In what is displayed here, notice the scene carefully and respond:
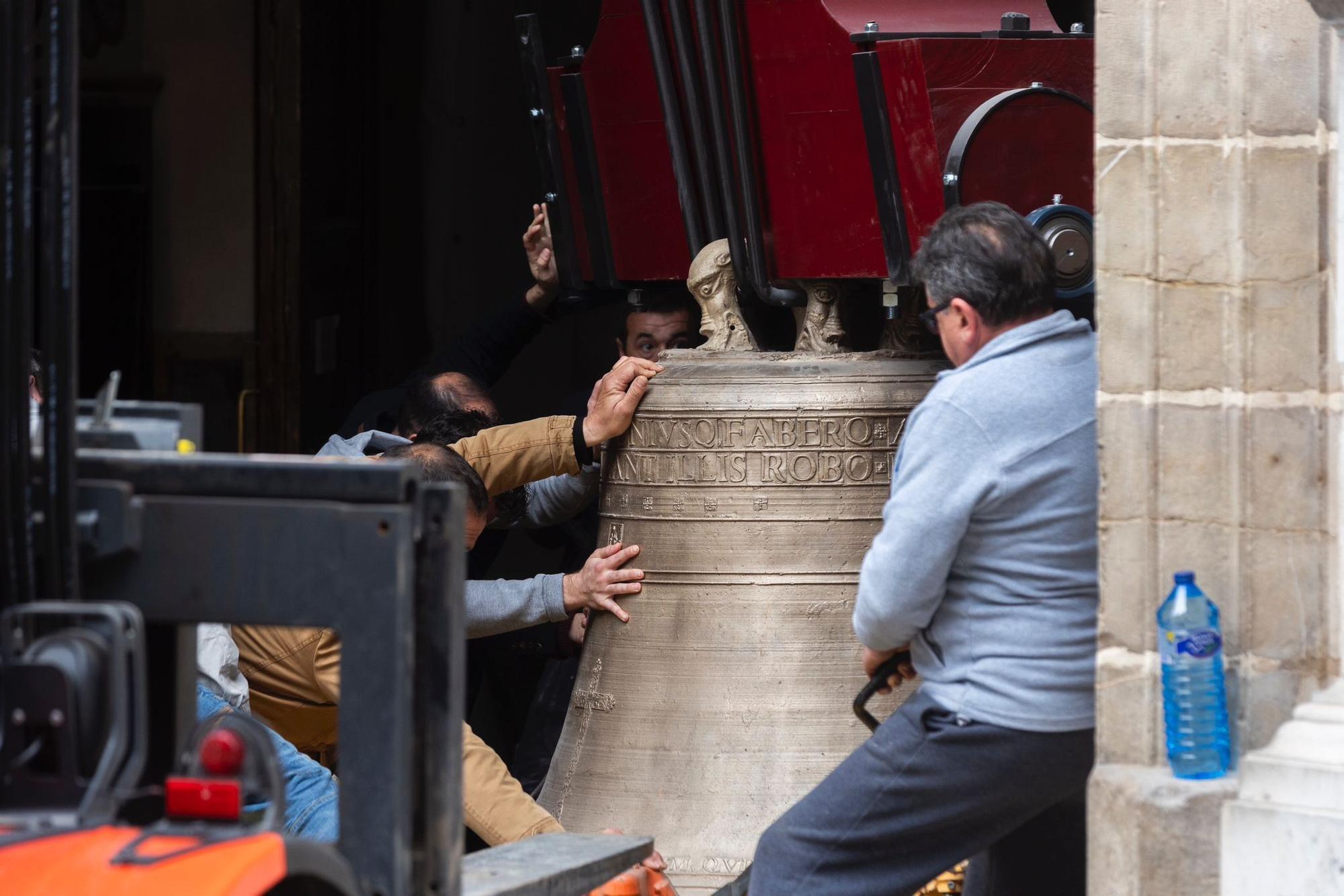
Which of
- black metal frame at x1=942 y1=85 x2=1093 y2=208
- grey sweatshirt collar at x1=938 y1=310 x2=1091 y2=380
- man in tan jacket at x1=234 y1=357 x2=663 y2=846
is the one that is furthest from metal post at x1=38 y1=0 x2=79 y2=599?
black metal frame at x1=942 y1=85 x2=1093 y2=208

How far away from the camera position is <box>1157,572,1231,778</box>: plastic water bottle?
3.21 meters

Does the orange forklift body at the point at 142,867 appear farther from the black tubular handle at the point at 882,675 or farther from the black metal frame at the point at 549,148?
the black metal frame at the point at 549,148

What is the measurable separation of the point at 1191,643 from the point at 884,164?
127 centimetres

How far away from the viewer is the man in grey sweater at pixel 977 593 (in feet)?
10.2

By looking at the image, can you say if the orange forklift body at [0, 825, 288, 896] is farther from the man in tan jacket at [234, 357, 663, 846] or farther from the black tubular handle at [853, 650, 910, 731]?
the black tubular handle at [853, 650, 910, 731]

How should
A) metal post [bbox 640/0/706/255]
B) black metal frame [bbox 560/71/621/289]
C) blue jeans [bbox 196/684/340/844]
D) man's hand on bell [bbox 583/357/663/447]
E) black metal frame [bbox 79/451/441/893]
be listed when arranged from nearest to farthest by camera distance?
A: black metal frame [bbox 79/451/441/893], blue jeans [bbox 196/684/340/844], man's hand on bell [bbox 583/357/663/447], metal post [bbox 640/0/706/255], black metal frame [bbox 560/71/621/289]

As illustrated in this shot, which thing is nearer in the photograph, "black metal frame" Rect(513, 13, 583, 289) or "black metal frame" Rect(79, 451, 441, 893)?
"black metal frame" Rect(79, 451, 441, 893)

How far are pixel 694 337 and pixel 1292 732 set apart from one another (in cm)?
231

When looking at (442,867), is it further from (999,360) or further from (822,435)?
(822,435)

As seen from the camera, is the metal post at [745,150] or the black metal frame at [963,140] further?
the metal post at [745,150]

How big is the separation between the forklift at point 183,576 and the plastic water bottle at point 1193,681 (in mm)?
1376

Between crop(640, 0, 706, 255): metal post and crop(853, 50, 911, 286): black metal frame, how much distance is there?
61 centimetres

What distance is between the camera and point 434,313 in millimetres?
7016

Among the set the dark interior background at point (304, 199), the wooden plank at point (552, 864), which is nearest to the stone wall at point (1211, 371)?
the wooden plank at point (552, 864)
